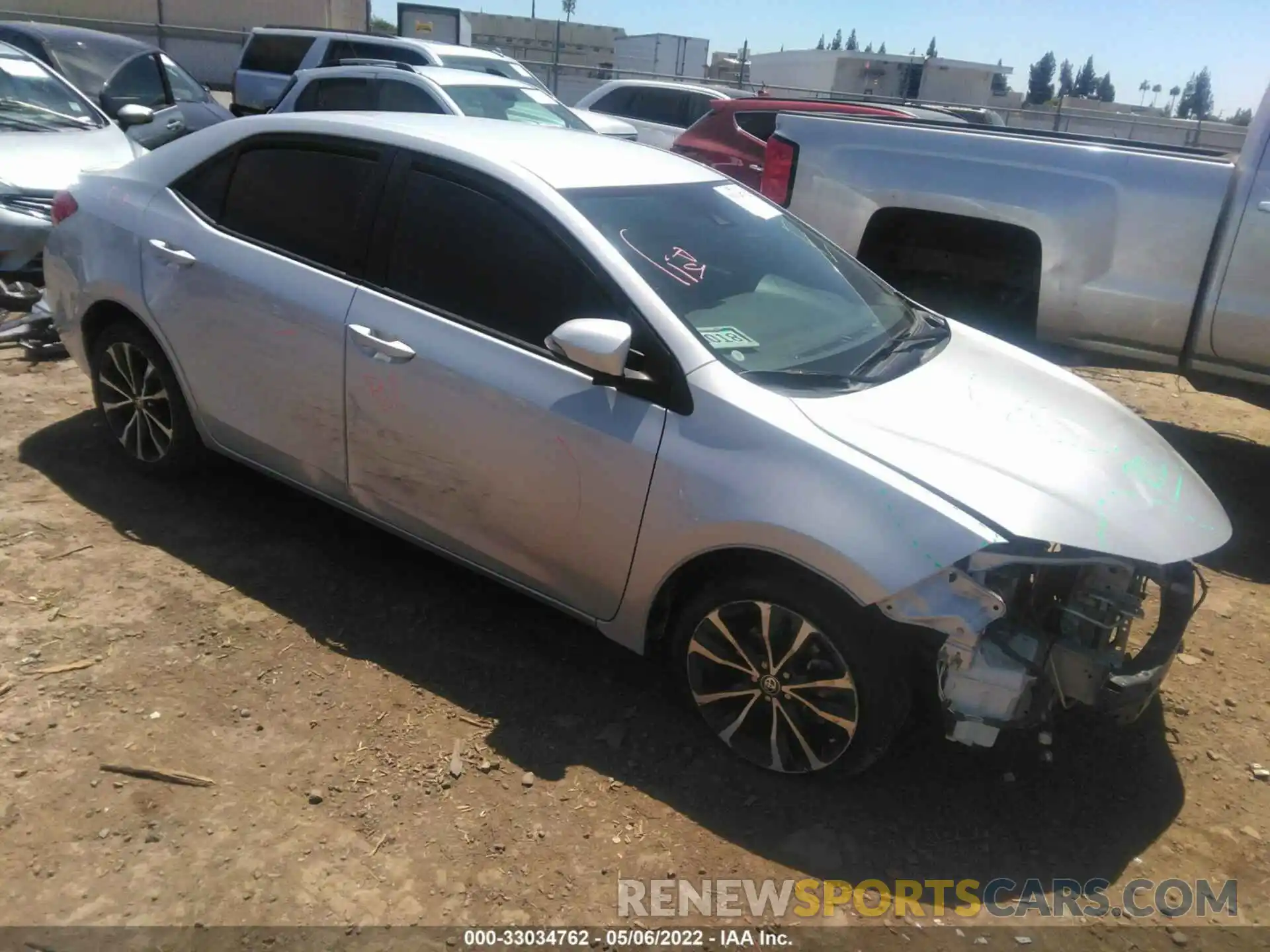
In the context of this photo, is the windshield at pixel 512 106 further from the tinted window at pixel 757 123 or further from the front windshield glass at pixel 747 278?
the front windshield glass at pixel 747 278

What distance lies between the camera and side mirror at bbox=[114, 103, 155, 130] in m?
7.66

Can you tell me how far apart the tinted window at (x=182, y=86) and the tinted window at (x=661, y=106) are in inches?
235

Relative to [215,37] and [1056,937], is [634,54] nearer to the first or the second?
[215,37]

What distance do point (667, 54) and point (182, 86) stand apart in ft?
84.2

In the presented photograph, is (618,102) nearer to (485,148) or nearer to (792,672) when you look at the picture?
(485,148)

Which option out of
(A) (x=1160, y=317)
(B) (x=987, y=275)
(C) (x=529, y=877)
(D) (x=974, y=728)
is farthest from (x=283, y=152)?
(A) (x=1160, y=317)

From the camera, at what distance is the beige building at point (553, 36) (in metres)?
39.8

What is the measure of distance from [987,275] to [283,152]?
13.1 ft

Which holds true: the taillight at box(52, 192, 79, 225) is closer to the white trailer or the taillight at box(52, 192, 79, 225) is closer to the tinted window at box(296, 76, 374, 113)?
the tinted window at box(296, 76, 374, 113)

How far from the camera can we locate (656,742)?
3186 millimetres

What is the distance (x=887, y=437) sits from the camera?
9.17 ft

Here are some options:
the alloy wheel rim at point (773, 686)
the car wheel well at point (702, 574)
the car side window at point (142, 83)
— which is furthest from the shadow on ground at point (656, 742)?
the car side window at point (142, 83)

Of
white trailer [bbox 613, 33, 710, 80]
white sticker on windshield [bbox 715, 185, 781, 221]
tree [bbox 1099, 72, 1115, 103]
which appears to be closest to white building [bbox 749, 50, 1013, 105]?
white trailer [bbox 613, 33, 710, 80]

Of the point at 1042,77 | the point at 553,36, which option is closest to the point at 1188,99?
the point at 1042,77
